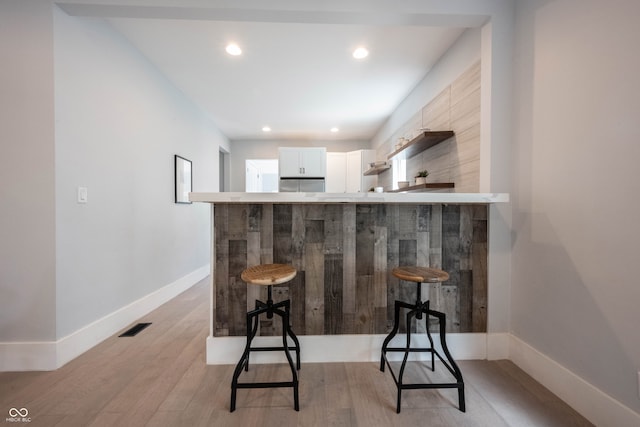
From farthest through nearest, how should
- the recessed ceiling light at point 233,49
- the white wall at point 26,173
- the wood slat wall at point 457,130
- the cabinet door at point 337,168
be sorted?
the cabinet door at point 337,168
the recessed ceiling light at point 233,49
the wood slat wall at point 457,130
the white wall at point 26,173

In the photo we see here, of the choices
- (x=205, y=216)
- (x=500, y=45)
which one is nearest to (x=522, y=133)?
(x=500, y=45)

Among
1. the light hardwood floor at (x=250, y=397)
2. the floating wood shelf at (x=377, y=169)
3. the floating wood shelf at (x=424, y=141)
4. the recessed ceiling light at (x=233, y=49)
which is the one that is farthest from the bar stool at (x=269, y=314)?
the floating wood shelf at (x=377, y=169)

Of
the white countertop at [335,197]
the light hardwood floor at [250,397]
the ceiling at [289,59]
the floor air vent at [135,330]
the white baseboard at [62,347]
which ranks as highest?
the ceiling at [289,59]

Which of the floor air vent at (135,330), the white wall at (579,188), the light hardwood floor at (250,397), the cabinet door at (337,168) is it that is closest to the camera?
the white wall at (579,188)

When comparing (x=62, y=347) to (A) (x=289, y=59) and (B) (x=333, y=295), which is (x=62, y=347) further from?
(A) (x=289, y=59)

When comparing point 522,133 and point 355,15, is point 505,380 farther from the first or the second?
point 355,15

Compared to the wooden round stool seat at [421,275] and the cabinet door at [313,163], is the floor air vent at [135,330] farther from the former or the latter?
the cabinet door at [313,163]

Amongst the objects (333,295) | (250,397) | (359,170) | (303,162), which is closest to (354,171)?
(359,170)

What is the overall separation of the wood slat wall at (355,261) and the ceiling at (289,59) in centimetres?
144

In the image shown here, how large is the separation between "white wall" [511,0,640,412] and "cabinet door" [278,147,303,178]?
305 centimetres

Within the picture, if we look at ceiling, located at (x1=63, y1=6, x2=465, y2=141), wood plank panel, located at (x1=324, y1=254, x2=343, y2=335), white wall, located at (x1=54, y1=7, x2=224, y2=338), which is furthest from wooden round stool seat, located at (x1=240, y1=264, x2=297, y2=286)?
ceiling, located at (x1=63, y1=6, x2=465, y2=141)

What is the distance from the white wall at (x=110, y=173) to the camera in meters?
1.75

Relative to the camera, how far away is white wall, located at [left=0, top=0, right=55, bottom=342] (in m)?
1.63

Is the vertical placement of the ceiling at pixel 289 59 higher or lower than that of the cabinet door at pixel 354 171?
higher
